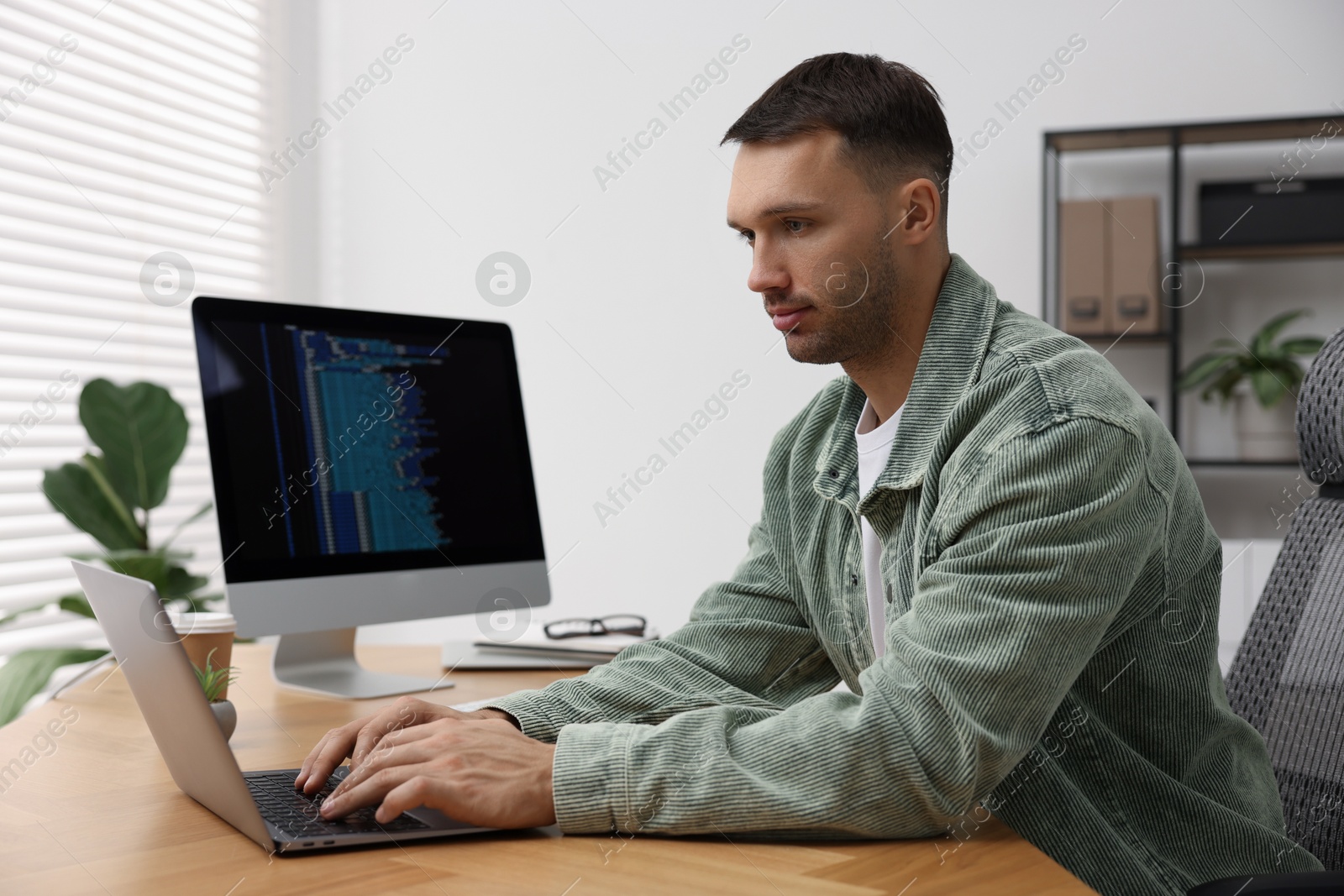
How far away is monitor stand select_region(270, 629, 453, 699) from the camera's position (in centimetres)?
146

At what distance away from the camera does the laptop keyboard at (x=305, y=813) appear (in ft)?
2.65

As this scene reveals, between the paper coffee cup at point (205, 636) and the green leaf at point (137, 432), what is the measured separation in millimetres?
1181

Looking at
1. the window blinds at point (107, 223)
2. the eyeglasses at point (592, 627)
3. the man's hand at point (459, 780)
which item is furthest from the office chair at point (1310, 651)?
the window blinds at point (107, 223)

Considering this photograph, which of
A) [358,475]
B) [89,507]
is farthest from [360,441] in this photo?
[89,507]

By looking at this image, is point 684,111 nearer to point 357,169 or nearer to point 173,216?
Answer: point 357,169

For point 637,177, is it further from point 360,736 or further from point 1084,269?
point 360,736

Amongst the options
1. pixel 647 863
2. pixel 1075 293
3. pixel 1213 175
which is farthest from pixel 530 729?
pixel 1213 175

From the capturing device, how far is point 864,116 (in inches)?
44.5

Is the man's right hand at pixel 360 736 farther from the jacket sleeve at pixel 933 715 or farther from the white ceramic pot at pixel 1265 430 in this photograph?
the white ceramic pot at pixel 1265 430

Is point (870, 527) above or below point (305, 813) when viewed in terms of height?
above

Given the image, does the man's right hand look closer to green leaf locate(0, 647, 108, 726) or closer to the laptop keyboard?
the laptop keyboard

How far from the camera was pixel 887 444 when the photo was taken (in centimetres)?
118

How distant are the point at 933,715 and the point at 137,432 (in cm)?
203

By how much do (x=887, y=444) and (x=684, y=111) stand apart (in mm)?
2466
